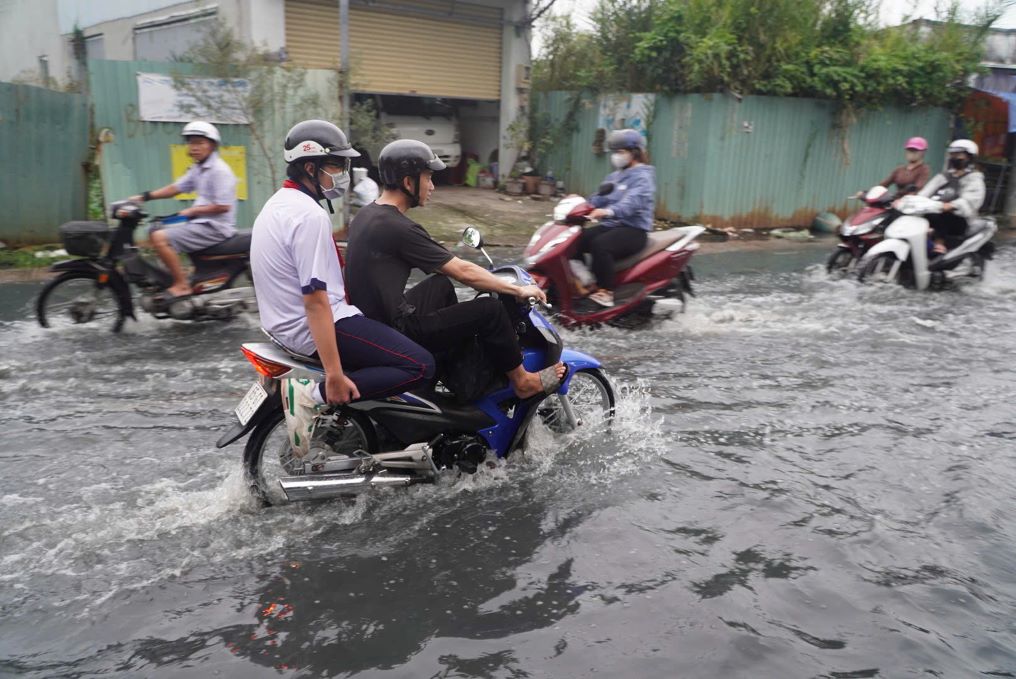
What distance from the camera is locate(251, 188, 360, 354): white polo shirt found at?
12.4ft

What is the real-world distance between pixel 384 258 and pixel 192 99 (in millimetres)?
8061

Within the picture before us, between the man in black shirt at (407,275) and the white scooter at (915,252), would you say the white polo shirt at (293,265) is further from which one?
the white scooter at (915,252)

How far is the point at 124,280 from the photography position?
24.7 ft

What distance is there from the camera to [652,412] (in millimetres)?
5977

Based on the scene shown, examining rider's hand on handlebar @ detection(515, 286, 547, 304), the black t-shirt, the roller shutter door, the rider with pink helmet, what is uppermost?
the roller shutter door

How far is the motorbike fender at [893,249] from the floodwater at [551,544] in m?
3.57

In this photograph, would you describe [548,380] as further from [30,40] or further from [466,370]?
[30,40]

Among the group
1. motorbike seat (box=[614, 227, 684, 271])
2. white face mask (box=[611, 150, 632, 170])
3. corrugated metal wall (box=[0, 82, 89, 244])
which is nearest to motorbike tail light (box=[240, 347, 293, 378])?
motorbike seat (box=[614, 227, 684, 271])

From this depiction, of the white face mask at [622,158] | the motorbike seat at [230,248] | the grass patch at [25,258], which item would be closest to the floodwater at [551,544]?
the motorbike seat at [230,248]

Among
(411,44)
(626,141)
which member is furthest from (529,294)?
(411,44)

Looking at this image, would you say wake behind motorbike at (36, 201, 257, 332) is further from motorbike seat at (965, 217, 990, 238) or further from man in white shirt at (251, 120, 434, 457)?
motorbike seat at (965, 217, 990, 238)

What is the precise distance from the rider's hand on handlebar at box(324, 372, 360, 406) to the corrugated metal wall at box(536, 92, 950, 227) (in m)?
11.6

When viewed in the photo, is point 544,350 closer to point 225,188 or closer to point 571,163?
point 225,188

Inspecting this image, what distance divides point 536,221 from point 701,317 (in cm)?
635
